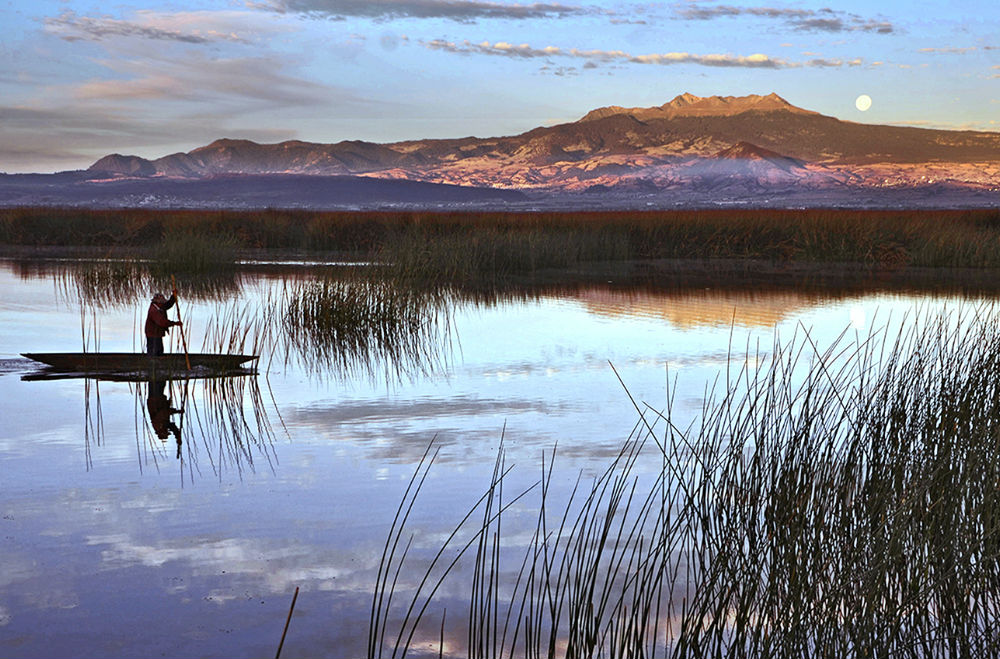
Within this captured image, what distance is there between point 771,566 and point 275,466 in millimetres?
3504

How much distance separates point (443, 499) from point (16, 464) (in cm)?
250

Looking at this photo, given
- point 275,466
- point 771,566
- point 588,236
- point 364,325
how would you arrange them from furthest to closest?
1. point 588,236
2. point 364,325
3. point 275,466
4. point 771,566

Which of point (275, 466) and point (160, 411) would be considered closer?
point (275, 466)

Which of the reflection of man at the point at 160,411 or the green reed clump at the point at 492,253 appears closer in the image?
the reflection of man at the point at 160,411

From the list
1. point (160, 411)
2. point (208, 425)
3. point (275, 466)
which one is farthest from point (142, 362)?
point (275, 466)

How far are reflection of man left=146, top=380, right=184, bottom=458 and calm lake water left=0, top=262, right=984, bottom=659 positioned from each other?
48 mm

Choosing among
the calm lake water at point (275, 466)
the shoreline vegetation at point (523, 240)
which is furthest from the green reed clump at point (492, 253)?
the calm lake water at point (275, 466)

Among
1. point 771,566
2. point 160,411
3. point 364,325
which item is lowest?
point 160,411

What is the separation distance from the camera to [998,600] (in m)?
3.78

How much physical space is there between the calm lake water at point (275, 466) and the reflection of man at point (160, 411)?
0.05 meters

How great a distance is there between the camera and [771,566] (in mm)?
3490

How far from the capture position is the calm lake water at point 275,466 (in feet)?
13.6

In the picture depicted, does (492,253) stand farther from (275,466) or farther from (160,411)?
(275,466)

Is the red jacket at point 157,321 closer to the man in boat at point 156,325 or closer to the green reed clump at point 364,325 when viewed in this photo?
the man in boat at point 156,325
